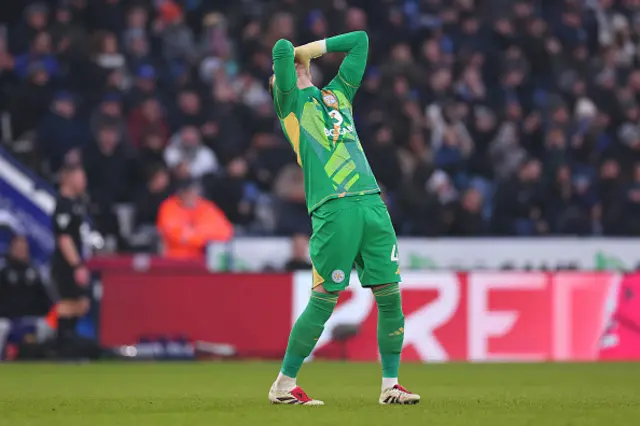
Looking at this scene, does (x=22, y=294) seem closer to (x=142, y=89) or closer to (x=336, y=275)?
(x=142, y=89)

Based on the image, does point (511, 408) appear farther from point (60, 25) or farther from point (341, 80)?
point (60, 25)

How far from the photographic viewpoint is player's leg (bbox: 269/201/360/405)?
26.0ft

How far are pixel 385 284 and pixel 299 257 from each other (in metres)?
7.67

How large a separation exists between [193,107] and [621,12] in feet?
31.9

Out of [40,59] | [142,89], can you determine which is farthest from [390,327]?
[40,59]

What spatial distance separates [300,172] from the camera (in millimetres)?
17688

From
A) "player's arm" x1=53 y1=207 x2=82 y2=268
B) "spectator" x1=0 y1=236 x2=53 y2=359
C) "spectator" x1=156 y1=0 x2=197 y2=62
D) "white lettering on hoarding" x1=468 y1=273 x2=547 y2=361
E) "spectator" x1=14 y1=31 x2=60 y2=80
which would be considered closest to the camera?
"player's arm" x1=53 y1=207 x2=82 y2=268

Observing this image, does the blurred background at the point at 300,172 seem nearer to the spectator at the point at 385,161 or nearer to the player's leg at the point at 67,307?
the spectator at the point at 385,161

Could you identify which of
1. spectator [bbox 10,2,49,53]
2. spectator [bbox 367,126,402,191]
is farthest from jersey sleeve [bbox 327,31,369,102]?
spectator [bbox 10,2,49,53]

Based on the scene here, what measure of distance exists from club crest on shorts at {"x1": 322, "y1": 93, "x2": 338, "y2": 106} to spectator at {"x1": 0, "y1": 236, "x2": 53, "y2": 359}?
7964 mm

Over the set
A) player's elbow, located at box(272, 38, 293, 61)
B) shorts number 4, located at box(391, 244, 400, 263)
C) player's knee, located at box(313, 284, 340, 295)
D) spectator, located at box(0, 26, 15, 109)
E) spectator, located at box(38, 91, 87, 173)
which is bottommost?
player's knee, located at box(313, 284, 340, 295)

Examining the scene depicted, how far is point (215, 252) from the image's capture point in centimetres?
1598

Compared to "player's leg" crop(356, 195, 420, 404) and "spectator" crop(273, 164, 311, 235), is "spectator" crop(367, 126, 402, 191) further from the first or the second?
"player's leg" crop(356, 195, 420, 404)

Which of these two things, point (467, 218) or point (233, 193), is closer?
point (233, 193)
